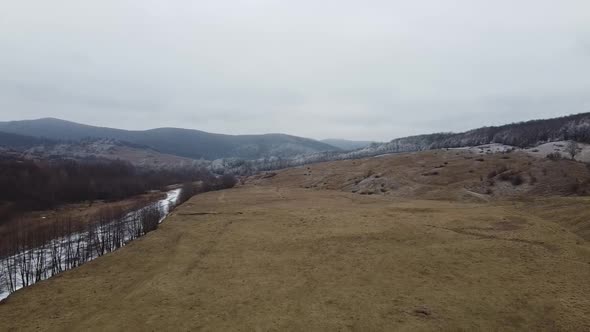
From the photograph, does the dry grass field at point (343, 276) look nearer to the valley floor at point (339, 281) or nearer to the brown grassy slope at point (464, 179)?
the valley floor at point (339, 281)

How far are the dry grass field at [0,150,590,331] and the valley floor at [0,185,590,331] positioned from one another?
11cm

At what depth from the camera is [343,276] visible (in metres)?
25.6

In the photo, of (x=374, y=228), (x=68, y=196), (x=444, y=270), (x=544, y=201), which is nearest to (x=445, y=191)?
(x=544, y=201)

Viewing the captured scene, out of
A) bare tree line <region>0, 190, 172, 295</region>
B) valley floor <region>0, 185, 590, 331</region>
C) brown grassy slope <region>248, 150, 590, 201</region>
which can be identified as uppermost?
brown grassy slope <region>248, 150, 590, 201</region>

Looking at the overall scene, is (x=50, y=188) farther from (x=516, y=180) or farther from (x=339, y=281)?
(x=516, y=180)

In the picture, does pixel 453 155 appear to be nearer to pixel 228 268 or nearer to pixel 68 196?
pixel 228 268

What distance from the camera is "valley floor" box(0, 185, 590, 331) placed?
1941 centimetres

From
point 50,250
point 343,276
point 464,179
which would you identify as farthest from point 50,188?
point 464,179

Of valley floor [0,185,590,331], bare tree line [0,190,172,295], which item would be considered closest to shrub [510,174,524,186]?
valley floor [0,185,590,331]

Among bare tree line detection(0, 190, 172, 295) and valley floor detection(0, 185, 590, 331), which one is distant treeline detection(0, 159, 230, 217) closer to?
bare tree line detection(0, 190, 172, 295)

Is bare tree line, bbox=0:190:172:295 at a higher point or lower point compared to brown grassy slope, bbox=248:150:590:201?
lower

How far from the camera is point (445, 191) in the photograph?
63375 millimetres

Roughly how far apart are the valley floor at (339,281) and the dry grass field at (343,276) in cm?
11

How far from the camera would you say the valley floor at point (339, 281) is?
1941cm
